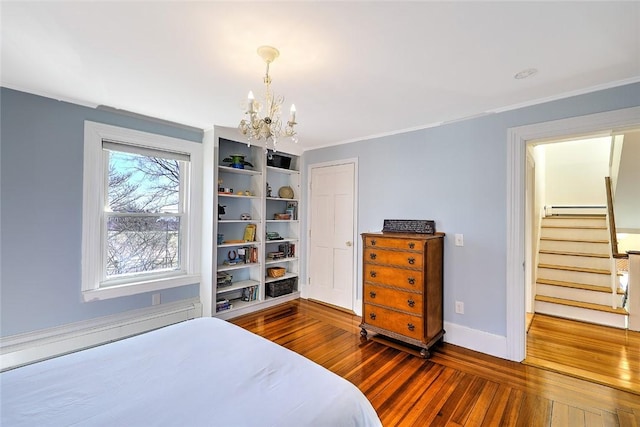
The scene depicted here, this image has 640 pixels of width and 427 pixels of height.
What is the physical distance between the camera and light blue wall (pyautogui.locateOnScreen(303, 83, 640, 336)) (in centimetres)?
254

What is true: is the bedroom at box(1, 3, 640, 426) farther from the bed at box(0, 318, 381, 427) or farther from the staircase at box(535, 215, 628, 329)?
the staircase at box(535, 215, 628, 329)

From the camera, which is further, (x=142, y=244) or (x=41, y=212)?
(x=142, y=244)

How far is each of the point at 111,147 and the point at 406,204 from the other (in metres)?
3.19

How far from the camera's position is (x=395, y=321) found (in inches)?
110

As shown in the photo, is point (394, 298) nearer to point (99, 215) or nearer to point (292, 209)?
point (292, 209)

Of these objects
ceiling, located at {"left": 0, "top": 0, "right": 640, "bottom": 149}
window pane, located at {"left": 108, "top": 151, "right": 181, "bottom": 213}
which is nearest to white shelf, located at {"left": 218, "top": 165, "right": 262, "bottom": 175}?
window pane, located at {"left": 108, "top": 151, "right": 181, "bottom": 213}

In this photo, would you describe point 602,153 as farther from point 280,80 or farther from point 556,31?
point 280,80

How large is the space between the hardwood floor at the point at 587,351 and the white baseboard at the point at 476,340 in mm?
218

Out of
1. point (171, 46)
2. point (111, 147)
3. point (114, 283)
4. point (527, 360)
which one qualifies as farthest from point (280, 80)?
point (527, 360)

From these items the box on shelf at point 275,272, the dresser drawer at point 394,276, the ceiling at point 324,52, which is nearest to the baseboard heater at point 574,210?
the ceiling at point 324,52

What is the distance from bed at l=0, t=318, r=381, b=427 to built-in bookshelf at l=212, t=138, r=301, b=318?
200 centimetres

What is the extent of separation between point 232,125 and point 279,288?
2.31 metres

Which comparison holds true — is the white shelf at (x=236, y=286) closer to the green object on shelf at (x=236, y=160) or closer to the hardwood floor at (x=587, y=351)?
the green object on shelf at (x=236, y=160)

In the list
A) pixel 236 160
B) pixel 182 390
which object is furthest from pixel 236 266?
pixel 182 390
